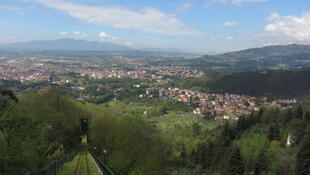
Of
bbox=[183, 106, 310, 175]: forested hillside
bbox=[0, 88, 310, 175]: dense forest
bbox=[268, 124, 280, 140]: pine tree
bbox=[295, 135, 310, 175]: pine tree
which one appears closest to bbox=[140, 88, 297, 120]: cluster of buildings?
bbox=[183, 106, 310, 175]: forested hillside

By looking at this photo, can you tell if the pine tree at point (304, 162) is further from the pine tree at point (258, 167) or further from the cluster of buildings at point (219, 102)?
the cluster of buildings at point (219, 102)

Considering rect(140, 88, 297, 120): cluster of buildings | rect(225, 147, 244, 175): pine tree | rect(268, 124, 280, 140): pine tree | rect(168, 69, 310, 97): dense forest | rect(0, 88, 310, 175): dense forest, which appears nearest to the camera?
rect(0, 88, 310, 175): dense forest

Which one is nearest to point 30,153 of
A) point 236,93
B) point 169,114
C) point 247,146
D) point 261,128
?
point 247,146

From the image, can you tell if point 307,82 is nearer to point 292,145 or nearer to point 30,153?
point 292,145

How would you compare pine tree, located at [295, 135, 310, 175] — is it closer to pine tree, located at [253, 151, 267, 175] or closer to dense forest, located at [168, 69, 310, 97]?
pine tree, located at [253, 151, 267, 175]

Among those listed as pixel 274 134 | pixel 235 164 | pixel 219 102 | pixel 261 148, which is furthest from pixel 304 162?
pixel 219 102

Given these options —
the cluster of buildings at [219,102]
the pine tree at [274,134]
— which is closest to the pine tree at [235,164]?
the pine tree at [274,134]
